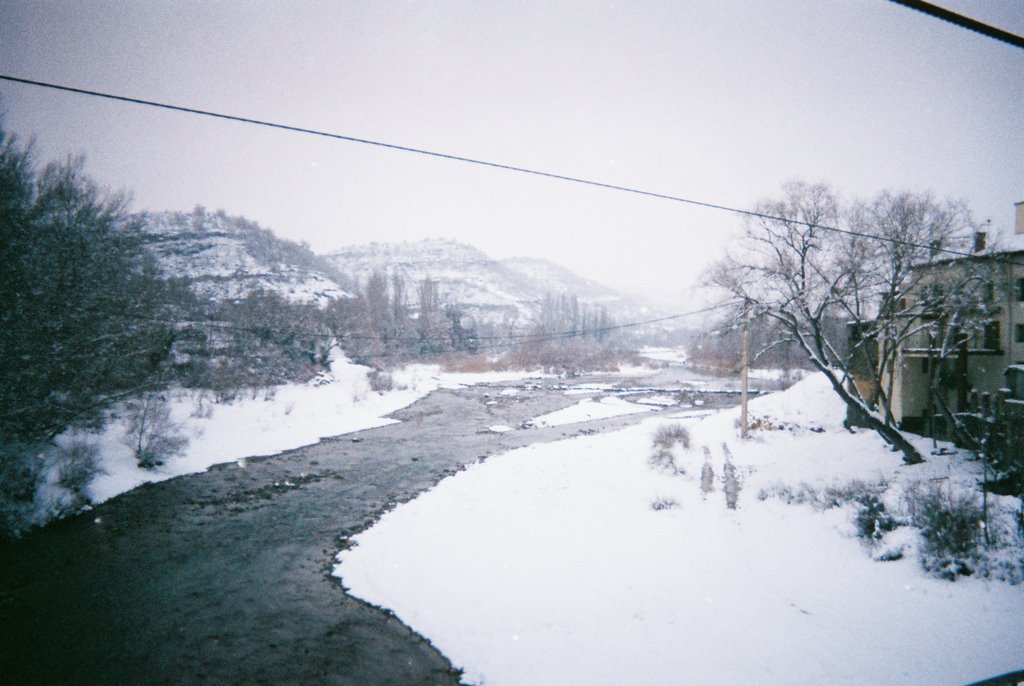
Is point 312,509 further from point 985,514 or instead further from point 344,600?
point 985,514

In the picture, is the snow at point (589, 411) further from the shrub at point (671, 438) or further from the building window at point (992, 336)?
the building window at point (992, 336)

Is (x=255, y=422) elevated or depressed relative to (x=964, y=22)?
depressed

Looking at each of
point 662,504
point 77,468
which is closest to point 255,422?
point 77,468

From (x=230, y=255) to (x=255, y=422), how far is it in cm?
9127

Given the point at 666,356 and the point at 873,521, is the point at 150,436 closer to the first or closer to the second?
the point at 873,521

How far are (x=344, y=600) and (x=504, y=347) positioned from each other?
81.3 m

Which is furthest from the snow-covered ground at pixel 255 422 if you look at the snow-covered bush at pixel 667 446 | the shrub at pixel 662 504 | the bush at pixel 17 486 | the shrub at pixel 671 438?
the shrub at pixel 671 438

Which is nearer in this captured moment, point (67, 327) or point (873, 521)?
point (873, 521)

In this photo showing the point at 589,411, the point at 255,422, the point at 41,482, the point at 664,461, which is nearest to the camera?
the point at 41,482

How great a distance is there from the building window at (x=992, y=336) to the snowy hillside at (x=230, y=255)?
77.2 metres

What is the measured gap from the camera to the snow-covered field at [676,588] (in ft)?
18.9

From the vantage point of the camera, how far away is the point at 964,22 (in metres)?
2.58

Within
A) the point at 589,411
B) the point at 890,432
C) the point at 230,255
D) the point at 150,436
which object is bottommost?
the point at 589,411

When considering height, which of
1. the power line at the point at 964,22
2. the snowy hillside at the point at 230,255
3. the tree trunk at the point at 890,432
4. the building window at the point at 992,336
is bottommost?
the tree trunk at the point at 890,432
